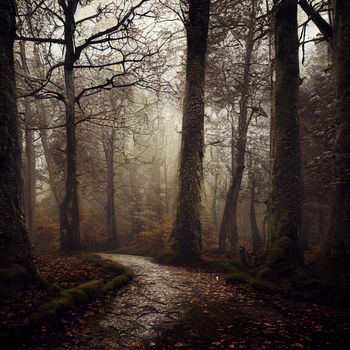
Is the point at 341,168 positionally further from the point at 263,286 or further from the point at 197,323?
the point at 197,323

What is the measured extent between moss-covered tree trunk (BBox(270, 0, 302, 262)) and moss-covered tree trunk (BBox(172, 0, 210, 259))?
349 cm

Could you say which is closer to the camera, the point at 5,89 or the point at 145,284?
the point at 5,89

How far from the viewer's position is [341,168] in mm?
7566

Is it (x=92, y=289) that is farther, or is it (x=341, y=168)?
(x=341, y=168)

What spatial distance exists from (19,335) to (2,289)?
40.1 inches

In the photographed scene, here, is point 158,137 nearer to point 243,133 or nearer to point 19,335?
point 243,133

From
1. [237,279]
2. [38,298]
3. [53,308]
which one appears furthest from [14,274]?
[237,279]

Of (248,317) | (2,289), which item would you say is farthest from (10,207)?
(248,317)

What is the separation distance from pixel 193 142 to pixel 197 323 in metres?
7.62

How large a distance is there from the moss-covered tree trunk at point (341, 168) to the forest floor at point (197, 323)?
1441mm

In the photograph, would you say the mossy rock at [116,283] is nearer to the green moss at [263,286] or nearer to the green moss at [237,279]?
the green moss at [237,279]

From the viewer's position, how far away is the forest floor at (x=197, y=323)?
436 centimetres

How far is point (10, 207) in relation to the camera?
5645 millimetres

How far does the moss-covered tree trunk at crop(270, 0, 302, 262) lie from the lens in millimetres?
8305
